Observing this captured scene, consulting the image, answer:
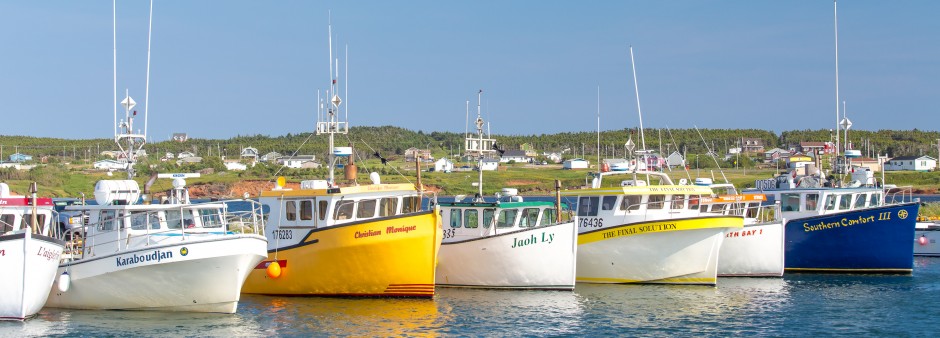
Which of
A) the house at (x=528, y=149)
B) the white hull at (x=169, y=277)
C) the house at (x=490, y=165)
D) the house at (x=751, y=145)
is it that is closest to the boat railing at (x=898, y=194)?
the white hull at (x=169, y=277)

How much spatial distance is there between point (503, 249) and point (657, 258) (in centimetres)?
532

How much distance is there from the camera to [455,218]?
33.2 m

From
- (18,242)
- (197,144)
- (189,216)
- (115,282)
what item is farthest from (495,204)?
(197,144)

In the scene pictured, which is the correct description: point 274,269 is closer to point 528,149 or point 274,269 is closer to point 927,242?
point 927,242

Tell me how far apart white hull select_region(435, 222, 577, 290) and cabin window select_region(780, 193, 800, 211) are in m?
12.5

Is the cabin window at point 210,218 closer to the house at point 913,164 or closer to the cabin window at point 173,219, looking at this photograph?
the cabin window at point 173,219

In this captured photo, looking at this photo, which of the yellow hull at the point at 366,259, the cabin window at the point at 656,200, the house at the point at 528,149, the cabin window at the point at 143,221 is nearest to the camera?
the cabin window at the point at 143,221

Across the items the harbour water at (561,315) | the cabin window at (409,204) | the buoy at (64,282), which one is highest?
the cabin window at (409,204)

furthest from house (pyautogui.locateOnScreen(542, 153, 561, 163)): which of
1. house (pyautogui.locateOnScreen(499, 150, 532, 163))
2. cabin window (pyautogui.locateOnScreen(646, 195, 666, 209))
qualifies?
cabin window (pyautogui.locateOnScreen(646, 195, 666, 209))

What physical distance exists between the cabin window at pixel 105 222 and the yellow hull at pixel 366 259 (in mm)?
4672

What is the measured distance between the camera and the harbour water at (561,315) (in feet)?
80.2

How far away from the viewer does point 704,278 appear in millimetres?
33688

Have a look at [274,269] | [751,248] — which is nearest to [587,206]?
[751,248]

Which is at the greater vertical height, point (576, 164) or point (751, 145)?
point (751, 145)
